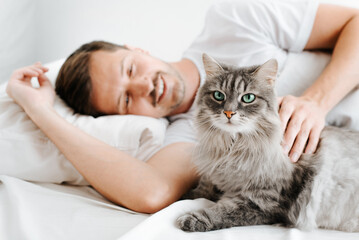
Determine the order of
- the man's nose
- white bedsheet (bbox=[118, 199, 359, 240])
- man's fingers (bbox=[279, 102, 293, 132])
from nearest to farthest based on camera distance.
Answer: white bedsheet (bbox=[118, 199, 359, 240]), man's fingers (bbox=[279, 102, 293, 132]), the man's nose

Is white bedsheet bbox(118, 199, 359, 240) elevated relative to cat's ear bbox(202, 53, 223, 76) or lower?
lower

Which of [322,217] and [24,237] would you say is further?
[322,217]

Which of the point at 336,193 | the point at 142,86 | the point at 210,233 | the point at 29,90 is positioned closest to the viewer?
the point at 210,233

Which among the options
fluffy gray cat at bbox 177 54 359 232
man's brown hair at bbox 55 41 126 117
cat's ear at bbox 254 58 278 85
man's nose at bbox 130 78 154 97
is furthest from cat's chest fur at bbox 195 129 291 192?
man's brown hair at bbox 55 41 126 117

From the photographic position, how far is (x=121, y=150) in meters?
1.61

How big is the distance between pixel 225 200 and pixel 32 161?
940 millimetres

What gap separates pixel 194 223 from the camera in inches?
44.4

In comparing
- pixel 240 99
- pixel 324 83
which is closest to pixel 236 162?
pixel 240 99

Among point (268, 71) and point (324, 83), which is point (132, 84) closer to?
point (268, 71)

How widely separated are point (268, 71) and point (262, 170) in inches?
15.0

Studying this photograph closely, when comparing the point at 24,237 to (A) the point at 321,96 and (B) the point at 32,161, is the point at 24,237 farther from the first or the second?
(A) the point at 321,96

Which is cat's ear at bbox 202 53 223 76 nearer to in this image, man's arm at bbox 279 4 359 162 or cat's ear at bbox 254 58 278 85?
cat's ear at bbox 254 58 278 85

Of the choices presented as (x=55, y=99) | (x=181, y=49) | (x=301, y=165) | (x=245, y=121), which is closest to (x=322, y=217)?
(x=301, y=165)

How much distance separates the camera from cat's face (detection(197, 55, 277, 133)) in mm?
1150
